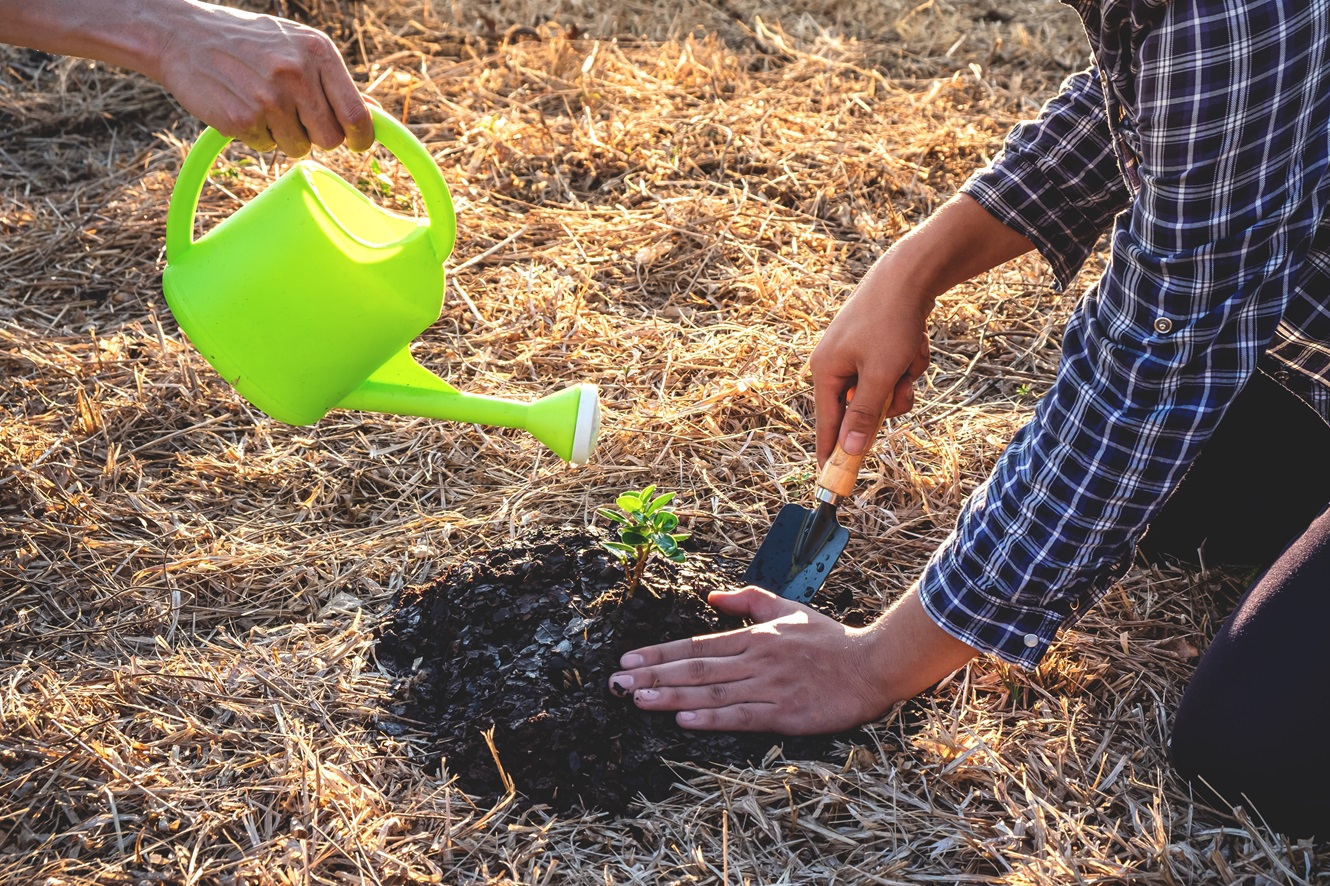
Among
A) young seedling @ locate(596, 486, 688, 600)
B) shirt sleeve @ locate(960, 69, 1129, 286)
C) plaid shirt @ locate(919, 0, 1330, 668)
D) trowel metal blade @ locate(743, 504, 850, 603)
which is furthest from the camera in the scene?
Answer: trowel metal blade @ locate(743, 504, 850, 603)

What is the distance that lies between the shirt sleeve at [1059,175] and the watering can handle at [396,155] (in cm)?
87

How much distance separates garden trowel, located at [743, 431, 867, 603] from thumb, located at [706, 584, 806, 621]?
0.07m

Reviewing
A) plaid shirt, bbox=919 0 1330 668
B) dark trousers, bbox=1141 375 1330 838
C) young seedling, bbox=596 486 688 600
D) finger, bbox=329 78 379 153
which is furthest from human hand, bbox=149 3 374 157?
dark trousers, bbox=1141 375 1330 838

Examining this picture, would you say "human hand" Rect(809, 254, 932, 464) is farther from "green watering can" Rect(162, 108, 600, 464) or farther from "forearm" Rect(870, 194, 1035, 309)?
"green watering can" Rect(162, 108, 600, 464)

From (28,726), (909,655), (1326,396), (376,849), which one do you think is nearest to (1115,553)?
(909,655)

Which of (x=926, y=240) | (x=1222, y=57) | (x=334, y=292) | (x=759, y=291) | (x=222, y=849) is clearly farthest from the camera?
(x=759, y=291)

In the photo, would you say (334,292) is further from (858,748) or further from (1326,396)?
(1326,396)

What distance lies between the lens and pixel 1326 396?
5.48 feet

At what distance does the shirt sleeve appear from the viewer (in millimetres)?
1805

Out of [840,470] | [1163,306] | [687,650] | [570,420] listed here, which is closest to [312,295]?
[570,420]

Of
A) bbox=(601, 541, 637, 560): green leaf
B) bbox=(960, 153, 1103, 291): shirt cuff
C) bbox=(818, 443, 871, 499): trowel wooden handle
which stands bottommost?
bbox=(601, 541, 637, 560): green leaf

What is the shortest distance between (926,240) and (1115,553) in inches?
23.1

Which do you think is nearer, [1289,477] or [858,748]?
[858,748]

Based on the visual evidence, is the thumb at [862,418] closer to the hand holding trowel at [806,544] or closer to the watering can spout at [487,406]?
the hand holding trowel at [806,544]
